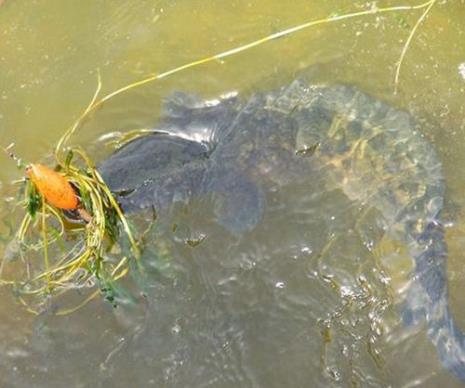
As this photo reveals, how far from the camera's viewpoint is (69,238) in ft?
12.6

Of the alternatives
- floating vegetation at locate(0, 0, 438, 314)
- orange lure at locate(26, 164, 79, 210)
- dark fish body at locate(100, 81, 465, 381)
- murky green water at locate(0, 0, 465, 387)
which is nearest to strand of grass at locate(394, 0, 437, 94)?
murky green water at locate(0, 0, 465, 387)

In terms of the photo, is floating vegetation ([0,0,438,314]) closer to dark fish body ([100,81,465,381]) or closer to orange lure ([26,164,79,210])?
orange lure ([26,164,79,210])

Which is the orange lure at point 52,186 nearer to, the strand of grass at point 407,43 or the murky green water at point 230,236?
the murky green water at point 230,236

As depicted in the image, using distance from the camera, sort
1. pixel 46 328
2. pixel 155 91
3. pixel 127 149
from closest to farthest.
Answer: pixel 46 328 < pixel 127 149 < pixel 155 91

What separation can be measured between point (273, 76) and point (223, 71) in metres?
0.35

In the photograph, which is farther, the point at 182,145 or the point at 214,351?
the point at 182,145

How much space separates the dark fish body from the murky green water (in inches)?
4.5

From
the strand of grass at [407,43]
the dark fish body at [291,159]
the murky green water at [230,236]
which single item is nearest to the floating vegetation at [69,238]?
the murky green water at [230,236]

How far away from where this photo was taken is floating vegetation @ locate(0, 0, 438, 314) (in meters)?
3.35

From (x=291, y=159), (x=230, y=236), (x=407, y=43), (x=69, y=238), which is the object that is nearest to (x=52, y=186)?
(x=69, y=238)

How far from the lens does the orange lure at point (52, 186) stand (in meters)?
3.13

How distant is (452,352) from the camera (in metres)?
3.45

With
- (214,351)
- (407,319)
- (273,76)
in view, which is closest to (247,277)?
(214,351)

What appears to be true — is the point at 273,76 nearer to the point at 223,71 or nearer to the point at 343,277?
the point at 223,71
